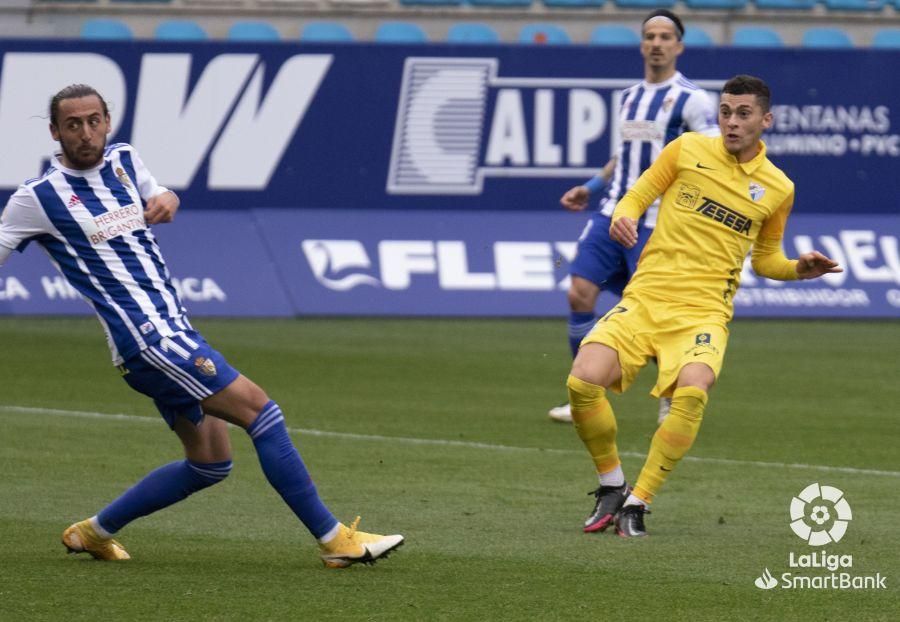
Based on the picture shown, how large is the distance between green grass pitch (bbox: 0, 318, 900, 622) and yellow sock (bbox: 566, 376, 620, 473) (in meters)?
0.36

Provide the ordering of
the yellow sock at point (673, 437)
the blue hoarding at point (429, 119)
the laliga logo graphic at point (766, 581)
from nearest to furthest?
1. the laliga logo graphic at point (766, 581)
2. the yellow sock at point (673, 437)
3. the blue hoarding at point (429, 119)

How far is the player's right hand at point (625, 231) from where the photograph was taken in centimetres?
731

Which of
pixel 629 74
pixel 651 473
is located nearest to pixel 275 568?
pixel 651 473

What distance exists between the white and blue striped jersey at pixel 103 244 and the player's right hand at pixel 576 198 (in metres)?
A: 4.34

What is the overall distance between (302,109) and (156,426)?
25.1 ft

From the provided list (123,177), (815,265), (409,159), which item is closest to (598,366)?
(815,265)

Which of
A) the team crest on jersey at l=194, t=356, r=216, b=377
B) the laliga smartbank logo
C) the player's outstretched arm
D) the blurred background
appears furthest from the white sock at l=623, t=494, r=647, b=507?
the blurred background

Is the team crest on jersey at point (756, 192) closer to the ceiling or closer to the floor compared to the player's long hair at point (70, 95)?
closer to the floor

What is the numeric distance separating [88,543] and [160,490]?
33 centimetres

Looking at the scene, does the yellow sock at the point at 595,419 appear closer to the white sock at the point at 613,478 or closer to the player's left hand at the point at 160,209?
the white sock at the point at 613,478

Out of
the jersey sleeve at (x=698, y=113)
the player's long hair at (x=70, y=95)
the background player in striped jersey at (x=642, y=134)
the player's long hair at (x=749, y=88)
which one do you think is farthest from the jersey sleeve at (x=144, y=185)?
the jersey sleeve at (x=698, y=113)

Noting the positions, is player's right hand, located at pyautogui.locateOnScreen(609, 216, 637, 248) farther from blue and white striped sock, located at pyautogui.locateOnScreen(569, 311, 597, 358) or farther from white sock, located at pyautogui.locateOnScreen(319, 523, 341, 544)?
blue and white striped sock, located at pyautogui.locateOnScreen(569, 311, 597, 358)

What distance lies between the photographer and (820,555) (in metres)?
6.82

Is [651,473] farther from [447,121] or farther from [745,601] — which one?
[447,121]
